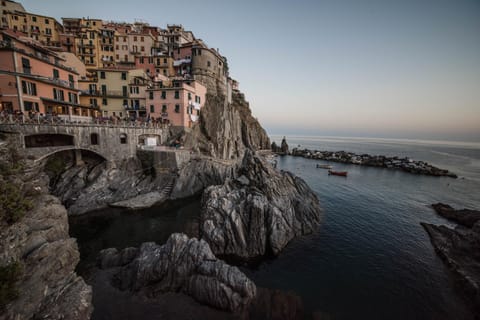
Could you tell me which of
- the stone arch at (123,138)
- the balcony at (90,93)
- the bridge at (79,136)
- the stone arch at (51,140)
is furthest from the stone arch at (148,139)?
the balcony at (90,93)

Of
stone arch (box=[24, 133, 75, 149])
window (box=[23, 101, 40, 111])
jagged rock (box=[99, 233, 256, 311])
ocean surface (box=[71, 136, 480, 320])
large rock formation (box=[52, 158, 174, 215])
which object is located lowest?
ocean surface (box=[71, 136, 480, 320])

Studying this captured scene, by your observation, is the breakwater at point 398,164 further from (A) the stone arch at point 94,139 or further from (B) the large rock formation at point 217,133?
(A) the stone arch at point 94,139

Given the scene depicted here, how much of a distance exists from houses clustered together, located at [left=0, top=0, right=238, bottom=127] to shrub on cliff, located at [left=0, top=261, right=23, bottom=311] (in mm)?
26038

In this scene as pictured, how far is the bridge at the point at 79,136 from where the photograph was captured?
23000 millimetres

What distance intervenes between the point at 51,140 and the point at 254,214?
3299cm

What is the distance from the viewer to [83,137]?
1102 inches

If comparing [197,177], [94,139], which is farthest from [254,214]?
[94,139]

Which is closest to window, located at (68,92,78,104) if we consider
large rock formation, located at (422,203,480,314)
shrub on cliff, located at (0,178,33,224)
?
shrub on cliff, located at (0,178,33,224)

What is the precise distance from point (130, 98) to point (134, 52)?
24562 millimetres

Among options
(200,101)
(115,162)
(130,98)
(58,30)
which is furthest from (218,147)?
(58,30)

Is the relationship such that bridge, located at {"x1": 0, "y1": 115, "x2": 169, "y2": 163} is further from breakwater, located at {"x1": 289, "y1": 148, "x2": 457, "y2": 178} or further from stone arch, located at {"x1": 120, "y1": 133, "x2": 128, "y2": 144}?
breakwater, located at {"x1": 289, "y1": 148, "x2": 457, "y2": 178}

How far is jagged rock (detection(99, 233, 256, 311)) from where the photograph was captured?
12.9m

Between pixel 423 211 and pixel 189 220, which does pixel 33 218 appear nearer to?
pixel 189 220

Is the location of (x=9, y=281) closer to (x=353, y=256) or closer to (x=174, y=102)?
(x=353, y=256)
